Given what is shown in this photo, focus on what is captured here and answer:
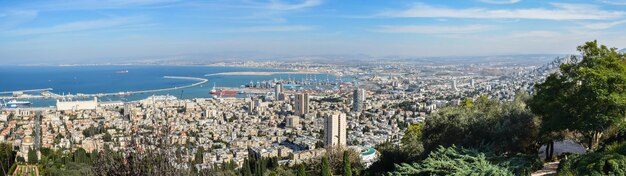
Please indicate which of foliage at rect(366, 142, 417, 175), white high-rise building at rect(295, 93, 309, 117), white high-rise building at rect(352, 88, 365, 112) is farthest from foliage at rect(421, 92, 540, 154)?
white high-rise building at rect(352, 88, 365, 112)

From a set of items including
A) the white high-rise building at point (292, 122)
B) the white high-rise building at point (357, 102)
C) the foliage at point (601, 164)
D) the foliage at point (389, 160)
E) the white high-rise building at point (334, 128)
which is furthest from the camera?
the white high-rise building at point (357, 102)

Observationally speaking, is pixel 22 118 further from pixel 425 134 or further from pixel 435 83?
pixel 435 83

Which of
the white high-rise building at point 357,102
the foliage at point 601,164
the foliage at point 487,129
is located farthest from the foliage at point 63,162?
the white high-rise building at point 357,102

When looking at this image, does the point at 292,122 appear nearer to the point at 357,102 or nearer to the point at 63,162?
the point at 357,102

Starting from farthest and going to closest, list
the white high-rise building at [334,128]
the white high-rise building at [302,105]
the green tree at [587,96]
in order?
the white high-rise building at [302,105] → the white high-rise building at [334,128] → the green tree at [587,96]

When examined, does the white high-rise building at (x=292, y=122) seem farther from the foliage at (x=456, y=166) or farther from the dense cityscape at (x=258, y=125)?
the foliage at (x=456, y=166)

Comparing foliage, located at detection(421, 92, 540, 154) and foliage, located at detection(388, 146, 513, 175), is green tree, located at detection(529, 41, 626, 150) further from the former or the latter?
foliage, located at detection(388, 146, 513, 175)

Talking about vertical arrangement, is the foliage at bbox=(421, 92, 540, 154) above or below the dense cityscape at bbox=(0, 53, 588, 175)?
above
